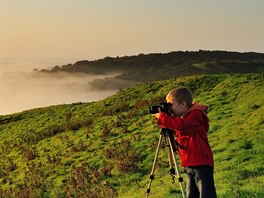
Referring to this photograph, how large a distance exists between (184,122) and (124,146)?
66.2 ft

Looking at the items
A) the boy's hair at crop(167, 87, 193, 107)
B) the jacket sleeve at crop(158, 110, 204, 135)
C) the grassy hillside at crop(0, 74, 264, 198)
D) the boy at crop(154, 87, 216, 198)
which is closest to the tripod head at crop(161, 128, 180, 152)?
the boy at crop(154, 87, 216, 198)

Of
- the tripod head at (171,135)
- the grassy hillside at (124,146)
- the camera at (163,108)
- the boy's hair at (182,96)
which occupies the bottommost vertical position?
the grassy hillside at (124,146)

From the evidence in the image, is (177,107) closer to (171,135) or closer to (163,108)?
(163,108)

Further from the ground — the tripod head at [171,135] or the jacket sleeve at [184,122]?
the jacket sleeve at [184,122]

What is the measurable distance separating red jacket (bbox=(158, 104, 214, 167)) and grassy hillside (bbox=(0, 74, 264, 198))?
117 inches

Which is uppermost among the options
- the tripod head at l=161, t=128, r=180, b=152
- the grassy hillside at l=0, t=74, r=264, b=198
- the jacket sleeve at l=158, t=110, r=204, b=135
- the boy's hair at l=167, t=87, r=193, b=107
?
the boy's hair at l=167, t=87, r=193, b=107

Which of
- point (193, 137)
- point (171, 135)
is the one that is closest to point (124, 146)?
point (171, 135)

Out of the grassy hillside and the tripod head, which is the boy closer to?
the tripod head

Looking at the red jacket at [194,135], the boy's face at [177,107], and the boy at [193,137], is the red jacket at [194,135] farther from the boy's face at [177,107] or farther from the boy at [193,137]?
the boy's face at [177,107]

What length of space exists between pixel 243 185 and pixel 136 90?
1338 inches

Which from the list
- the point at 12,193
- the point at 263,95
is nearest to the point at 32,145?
the point at 12,193

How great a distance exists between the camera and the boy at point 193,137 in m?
9.75

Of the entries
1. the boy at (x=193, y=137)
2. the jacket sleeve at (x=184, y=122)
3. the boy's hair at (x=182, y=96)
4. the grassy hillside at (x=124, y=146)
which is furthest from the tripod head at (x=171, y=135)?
the grassy hillside at (x=124, y=146)

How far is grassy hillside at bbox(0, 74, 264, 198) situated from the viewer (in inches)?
800
